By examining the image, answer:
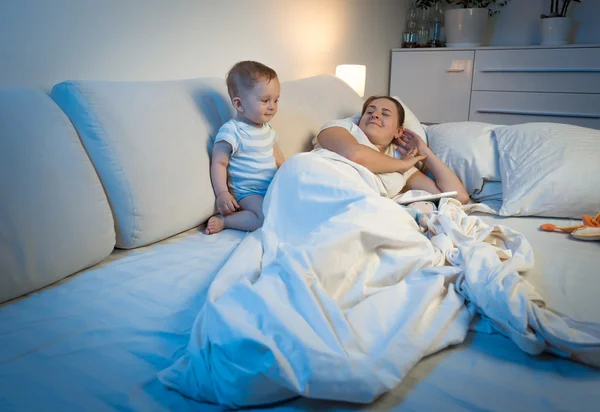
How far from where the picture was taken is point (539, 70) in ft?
10.3

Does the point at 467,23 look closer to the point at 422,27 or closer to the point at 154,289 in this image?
the point at 422,27

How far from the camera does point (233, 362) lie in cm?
78

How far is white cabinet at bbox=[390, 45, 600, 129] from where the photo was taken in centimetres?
304

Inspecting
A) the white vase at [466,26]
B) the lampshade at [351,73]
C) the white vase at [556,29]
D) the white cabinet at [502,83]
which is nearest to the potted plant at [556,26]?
the white vase at [556,29]

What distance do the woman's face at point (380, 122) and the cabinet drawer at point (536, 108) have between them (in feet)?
5.71

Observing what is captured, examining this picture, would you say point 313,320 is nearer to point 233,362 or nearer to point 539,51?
point 233,362

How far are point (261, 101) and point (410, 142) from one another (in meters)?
0.69

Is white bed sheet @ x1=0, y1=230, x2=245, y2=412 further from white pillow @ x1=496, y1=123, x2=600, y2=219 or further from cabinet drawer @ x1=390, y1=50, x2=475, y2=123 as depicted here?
cabinet drawer @ x1=390, y1=50, x2=475, y2=123

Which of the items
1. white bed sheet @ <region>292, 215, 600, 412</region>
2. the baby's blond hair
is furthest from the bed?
the baby's blond hair

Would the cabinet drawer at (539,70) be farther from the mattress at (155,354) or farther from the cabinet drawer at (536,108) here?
the mattress at (155,354)

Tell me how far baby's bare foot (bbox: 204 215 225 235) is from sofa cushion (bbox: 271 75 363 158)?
41 centimetres

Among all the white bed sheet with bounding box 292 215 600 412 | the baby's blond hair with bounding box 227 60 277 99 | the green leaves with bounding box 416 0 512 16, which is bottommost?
the white bed sheet with bounding box 292 215 600 412

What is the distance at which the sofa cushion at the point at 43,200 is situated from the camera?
3.44ft

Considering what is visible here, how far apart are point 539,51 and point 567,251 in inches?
87.6
